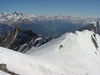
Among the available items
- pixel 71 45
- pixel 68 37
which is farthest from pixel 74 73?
pixel 68 37

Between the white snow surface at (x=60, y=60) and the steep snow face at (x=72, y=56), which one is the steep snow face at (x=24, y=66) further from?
the steep snow face at (x=72, y=56)

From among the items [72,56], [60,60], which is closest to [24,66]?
[60,60]

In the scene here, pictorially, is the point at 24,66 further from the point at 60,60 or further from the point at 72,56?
the point at 72,56

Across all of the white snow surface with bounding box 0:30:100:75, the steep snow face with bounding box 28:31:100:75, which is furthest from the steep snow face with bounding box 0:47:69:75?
the steep snow face with bounding box 28:31:100:75

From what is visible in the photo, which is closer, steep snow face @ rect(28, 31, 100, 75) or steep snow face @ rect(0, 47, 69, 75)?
steep snow face @ rect(0, 47, 69, 75)

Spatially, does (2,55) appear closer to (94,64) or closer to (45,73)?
(45,73)

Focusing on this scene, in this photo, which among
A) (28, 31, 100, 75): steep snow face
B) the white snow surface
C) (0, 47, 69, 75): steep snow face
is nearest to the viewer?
(0, 47, 69, 75): steep snow face

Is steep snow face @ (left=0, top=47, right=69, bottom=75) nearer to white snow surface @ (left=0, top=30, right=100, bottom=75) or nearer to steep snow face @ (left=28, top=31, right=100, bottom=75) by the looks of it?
white snow surface @ (left=0, top=30, right=100, bottom=75)
